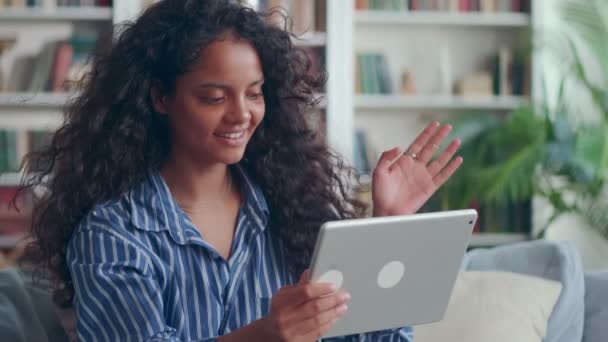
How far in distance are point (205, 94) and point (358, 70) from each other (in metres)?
2.91

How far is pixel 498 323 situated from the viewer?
5.93ft

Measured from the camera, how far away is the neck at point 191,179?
1599 millimetres

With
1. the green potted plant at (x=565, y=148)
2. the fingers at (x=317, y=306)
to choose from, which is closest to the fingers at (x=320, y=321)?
the fingers at (x=317, y=306)

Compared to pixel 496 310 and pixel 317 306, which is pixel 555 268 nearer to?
pixel 496 310

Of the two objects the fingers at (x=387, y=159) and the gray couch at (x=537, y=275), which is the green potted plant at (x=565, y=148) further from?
the fingers at (x=387, y=159)

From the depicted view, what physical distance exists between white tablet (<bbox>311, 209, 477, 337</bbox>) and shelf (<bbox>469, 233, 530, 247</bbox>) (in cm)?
296

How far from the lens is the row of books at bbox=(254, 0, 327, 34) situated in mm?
4203

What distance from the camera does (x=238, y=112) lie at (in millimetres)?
1477

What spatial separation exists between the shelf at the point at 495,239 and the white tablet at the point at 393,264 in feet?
9.71

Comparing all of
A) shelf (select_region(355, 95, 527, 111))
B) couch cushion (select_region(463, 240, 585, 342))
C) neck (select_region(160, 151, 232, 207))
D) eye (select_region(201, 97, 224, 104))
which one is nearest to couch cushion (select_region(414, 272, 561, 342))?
couch cushion (select_region(463, 240, 585, 342))

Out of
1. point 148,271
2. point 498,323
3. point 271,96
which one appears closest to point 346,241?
point 148,271

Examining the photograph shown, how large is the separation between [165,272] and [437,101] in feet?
9.72

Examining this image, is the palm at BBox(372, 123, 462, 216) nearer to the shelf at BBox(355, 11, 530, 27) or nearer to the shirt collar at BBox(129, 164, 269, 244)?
the shirt collar at BBox(129, 164, 269, 244)

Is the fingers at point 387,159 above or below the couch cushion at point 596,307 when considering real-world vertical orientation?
above
